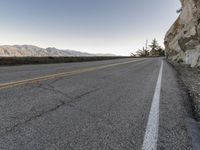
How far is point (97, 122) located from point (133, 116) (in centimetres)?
75

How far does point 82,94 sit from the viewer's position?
15.8ft

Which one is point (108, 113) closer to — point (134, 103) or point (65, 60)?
Result: point (134, 103)

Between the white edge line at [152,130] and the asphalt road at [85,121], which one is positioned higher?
the asphalt road at [85,121]

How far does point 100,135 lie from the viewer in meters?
2.61

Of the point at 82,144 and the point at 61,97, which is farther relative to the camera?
the point at 61,97

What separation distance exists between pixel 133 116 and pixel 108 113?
46cm

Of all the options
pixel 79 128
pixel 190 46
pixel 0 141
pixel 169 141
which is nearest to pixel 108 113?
pixel 79 128

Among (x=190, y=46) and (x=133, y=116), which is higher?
(x=190, y=46)

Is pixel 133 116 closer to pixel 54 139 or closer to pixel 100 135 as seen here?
pixel 100 135

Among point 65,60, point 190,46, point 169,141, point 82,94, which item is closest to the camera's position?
point 169,141

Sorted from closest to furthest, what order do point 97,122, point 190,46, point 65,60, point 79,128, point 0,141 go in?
1. point 0,141
2. point 79,128
3. point 97,122
4. point 190,46
5. point 65,60

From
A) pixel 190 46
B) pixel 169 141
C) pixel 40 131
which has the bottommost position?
pixel 169 141

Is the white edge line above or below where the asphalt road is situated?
below

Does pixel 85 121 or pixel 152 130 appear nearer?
pixel 152 130
